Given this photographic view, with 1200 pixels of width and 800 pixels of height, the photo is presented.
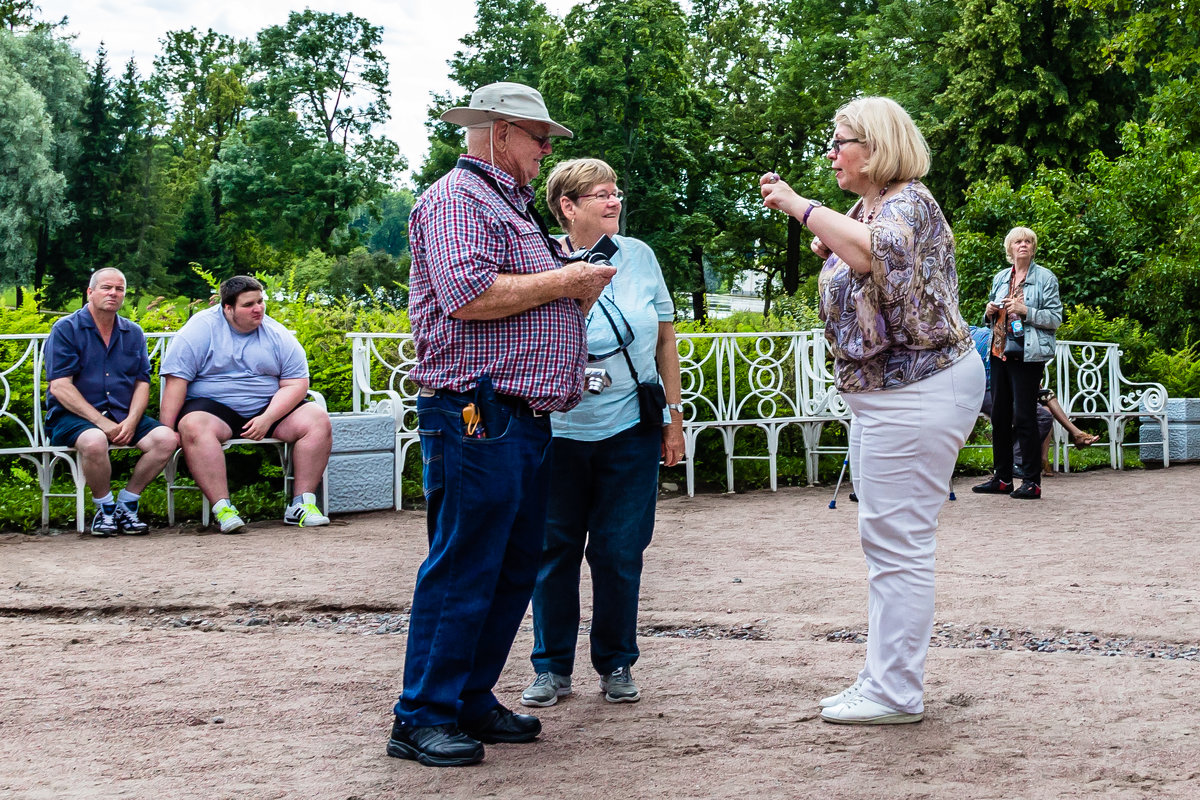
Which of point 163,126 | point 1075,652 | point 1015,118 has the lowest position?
point 1075,652

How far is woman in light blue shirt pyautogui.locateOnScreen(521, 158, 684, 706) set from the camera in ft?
13.4

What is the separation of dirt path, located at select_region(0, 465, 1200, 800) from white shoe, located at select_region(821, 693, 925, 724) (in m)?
0.05

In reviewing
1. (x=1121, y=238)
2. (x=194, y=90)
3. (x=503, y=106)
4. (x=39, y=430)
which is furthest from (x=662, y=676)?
(x=194, y=90)

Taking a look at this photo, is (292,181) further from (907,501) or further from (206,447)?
(907,501)

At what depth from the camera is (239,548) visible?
282 inches

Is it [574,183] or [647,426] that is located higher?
[574,183]

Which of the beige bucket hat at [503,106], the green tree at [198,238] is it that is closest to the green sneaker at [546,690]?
the beige bucket hat at [503,106]

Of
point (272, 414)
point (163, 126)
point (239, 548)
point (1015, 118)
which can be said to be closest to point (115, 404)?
point (272, 414)

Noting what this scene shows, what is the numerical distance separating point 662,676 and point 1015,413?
538cm

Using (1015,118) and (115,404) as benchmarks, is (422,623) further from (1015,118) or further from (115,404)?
(1015,118)

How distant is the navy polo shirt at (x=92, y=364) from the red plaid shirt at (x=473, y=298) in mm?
5010

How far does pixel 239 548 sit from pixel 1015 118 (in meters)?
24.8

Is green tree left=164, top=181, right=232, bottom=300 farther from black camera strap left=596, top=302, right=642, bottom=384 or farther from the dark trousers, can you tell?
black camera strap left=596, top=302, right=642, bottom=384

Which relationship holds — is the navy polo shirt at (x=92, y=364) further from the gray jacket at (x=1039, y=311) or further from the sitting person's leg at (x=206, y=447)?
the gray jacket at (x=1039, y=311)
